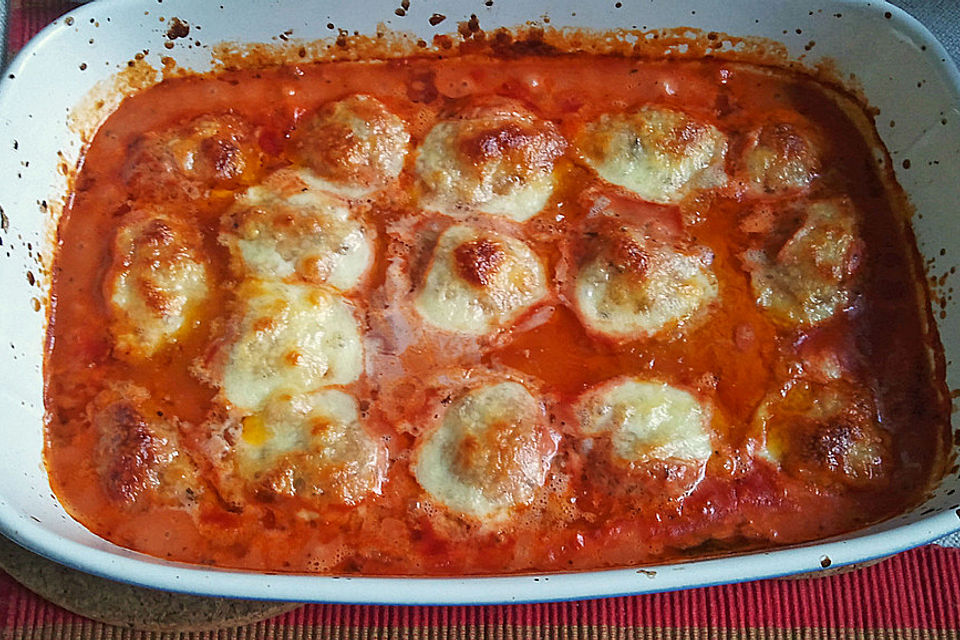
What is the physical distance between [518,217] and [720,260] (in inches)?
18.2

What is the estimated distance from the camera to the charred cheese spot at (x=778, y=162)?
185 centimetres

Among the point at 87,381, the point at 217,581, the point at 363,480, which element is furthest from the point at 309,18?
the point at 217,581

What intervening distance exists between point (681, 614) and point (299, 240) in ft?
3.69

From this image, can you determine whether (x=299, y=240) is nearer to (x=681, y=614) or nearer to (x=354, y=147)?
(x=354, y=147)

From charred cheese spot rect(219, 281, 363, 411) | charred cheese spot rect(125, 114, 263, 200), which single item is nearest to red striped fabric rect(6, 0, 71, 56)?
charred cheese spot rect(125, 114, 263, 200)

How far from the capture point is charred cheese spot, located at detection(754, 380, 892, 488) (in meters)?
1.63

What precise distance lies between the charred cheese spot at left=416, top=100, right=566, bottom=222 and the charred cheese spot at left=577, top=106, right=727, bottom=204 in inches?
5.5

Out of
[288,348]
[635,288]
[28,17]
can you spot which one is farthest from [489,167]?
[28,17]

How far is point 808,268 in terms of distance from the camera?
5.75ft

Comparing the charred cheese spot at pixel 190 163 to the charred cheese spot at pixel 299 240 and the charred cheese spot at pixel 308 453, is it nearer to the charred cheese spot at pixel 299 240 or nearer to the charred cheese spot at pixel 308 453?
the charred cheese spot at pixel 299 240

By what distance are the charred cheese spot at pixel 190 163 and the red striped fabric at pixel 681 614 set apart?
35.3 inches

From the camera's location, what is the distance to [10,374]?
1.67 meters

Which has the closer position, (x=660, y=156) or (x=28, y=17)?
(x=660, y=156)

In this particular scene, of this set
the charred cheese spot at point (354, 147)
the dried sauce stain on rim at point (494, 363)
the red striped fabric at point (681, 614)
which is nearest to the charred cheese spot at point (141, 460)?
the dried sauce stain on rim at point (494, 363)
